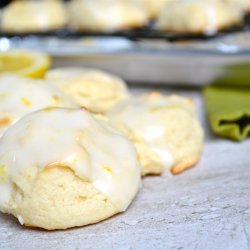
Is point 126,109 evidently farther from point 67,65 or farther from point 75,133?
point 67,65

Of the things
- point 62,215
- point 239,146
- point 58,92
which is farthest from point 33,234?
point 239,146

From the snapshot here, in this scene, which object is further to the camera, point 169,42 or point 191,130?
point 169,42

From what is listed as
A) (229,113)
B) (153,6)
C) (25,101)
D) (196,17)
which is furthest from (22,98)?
(153,6)

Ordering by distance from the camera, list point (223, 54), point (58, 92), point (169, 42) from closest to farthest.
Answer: point (58, 92) < point (223, 54) < point (169, 42)

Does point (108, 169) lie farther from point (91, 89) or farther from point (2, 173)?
point (91, 89)

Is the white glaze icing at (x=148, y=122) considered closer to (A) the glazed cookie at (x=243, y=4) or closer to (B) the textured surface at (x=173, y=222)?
(B) the textured surface at (x=173, y=222)
